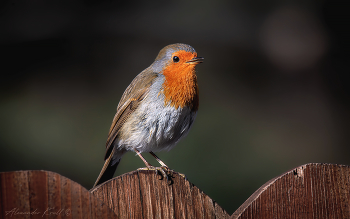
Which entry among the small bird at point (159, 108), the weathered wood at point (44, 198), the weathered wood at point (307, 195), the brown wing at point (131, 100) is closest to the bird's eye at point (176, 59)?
the small bird at point (159, 108)

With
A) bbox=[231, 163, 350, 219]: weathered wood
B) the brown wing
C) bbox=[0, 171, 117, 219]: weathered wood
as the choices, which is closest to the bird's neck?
the brown wing

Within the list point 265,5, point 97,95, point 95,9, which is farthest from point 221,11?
point 97,95

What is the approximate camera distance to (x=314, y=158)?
471 centimetres

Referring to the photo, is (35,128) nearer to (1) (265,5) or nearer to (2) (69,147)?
(2) (69,147)

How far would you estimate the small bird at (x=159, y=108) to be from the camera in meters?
2.71

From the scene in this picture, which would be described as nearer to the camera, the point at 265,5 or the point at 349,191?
the point at 349,191

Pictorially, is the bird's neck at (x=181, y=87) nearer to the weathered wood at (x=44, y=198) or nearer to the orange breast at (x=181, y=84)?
the orange breast at (x=181, y=84)

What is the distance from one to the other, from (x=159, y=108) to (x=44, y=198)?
4.71 feet

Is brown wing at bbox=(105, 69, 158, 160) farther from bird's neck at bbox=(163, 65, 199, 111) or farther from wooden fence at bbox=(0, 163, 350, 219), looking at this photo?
wooden fence at bbox=(0, 163, 350, 219)

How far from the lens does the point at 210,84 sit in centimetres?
514

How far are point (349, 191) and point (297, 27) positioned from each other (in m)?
4.44

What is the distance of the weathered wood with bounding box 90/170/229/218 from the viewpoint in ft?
5.03

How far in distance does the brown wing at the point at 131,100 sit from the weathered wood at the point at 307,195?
5.09 ft

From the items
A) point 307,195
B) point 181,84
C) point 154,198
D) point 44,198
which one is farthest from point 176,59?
point 44,198
